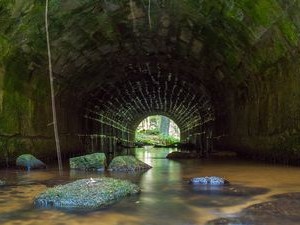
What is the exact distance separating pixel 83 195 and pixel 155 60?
9289 mm

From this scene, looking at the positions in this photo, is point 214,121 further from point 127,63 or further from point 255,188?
point 255,188

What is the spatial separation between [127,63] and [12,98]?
4.86 meters

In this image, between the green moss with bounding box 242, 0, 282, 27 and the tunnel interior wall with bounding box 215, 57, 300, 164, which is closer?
the green moss with bounding box 242, 0, 282, 27

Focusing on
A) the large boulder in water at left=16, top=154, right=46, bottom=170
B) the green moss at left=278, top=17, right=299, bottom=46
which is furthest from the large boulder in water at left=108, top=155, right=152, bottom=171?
the green moss at left=278, top=17, right=299, bottom=46

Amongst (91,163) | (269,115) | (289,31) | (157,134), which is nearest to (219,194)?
(289,31)

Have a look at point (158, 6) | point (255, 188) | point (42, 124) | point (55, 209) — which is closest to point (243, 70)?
point (158, 6)

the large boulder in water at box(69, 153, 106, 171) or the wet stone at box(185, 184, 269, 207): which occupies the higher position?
the large boulder in water at box(69, 153, 106, 171)

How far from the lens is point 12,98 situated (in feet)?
30.4

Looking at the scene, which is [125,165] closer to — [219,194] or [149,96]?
[219,194]

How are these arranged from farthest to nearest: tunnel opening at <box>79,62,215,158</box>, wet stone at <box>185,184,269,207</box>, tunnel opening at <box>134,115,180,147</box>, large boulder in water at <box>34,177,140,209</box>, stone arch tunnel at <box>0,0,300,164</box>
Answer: tunnel opening at <box>134,115,180,147</box> → tunnel opening at <box>79,62,215,158</box> → stone arch tunnel at <box>0,0,300,164</box> → wet stone at <box>185,184,269,207</box> → large boulder in water at <box>34,177,140,209</box>

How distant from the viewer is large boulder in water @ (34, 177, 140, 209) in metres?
4.47

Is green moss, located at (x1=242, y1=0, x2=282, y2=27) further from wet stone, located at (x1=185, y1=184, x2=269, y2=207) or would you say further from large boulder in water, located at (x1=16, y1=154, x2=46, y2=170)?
A: large boulder in water, located at (x1=16, y1=154, x2=46, y2=170)

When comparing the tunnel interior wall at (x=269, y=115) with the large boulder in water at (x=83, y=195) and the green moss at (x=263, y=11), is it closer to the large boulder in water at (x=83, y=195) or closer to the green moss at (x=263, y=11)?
the green moss at (x=263, y=11)

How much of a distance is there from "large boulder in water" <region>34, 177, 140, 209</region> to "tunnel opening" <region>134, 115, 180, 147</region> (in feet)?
81.1
